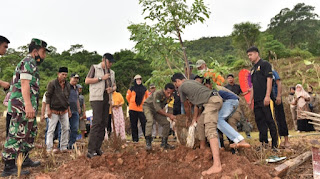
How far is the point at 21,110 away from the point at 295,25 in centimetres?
4574

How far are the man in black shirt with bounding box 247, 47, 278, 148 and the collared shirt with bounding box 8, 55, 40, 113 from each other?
3256 mm

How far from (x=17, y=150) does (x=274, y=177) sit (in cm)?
303

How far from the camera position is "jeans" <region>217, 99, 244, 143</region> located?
3.33 m

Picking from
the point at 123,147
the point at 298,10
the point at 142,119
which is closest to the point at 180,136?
the point at 123,147

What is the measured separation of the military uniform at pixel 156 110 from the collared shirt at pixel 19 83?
2.26 m

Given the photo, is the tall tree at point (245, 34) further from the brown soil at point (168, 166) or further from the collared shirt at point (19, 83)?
the collared shirt at point (19, 83)

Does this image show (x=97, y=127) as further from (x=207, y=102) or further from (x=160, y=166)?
(x=207, y=102)

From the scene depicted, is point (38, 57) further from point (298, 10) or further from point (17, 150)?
point (298, 10)

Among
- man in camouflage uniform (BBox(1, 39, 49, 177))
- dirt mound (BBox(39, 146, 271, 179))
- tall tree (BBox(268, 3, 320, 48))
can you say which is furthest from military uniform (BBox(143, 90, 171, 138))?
tall tree (BBox(268, 3, 320, 48))

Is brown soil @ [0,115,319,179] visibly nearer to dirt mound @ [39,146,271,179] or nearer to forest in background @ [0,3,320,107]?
dirt mound @ [39,146,271,179]

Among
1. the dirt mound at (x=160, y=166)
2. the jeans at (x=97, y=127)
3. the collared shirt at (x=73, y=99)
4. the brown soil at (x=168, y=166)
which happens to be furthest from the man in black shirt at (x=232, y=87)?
→ the collared shirt at (x=73, y=99)

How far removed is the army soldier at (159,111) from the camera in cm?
477

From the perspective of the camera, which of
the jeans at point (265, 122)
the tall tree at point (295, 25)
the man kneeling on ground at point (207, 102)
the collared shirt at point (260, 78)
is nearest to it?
the man kneeling on ground at point (207, 102)

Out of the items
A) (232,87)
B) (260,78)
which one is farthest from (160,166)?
(232,87)
